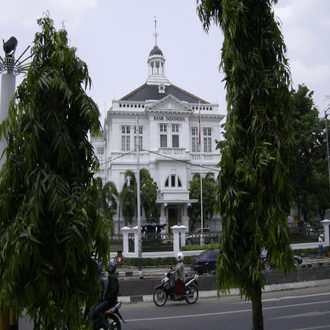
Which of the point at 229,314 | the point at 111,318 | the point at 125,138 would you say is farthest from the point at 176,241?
the point at 125,138

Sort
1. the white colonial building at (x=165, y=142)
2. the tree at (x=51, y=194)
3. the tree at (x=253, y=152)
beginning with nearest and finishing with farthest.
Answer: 1. the tree at (x=51, y=194)
2. the tree at (x=253, y=152)
3. the white colonial building at (x=165, y=142)

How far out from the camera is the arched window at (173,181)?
4075 centimetres

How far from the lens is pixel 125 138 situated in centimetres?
4344

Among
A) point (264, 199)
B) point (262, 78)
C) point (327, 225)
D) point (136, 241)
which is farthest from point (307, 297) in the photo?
point (327, 225)

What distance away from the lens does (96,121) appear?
4.79 meters

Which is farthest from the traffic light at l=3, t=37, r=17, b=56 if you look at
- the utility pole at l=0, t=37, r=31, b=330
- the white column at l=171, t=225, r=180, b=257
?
the white column at l=171, t=225, r=180, b=257

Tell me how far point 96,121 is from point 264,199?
258 cm

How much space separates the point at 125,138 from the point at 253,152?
38.5m

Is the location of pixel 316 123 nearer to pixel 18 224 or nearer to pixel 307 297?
pixel 307 297

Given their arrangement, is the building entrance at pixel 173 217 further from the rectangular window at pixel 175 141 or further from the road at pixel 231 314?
the road at pixel 231 314

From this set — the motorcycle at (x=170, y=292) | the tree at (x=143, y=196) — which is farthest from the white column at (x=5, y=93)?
the tree at (x=143, y=196)

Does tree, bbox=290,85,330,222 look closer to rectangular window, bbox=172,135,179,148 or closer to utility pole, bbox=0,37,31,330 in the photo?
rectangular window, bbox=172,135,179,148

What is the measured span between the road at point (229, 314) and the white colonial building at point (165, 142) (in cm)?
2647

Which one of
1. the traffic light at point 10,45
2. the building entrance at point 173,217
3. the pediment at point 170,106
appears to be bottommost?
the building entrance at point 173,217
